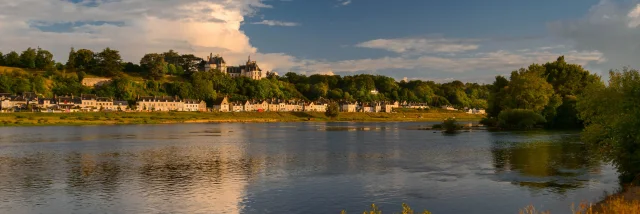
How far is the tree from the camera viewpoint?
11712cm

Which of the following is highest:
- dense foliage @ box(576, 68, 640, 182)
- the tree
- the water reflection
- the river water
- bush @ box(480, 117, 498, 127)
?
the tree

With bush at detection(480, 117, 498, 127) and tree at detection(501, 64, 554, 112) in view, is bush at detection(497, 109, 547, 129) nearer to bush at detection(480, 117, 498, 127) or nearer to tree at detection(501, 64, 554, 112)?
tree at detection(501, 64, 554, 112)

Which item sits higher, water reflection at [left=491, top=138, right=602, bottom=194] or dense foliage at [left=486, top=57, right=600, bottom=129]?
dense foliage at [left=486, top=57, right=600, bottom=129]

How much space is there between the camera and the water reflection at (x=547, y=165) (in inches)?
1476

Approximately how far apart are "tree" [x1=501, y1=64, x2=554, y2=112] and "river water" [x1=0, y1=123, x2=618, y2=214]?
56470 mm

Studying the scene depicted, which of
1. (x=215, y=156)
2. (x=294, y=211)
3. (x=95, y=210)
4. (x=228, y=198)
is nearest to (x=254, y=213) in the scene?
(x=294, y=211)

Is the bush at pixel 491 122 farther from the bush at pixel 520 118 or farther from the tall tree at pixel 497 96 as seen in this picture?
the bush at pixel 520 118

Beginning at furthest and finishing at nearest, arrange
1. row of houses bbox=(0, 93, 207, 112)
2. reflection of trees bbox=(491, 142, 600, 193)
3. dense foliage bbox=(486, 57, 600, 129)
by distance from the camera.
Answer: row of houses bbox=(0, 93, 207, 112) → dense foliage bbox=(486, 57, 600, 129) → reflection of trees bbox=(491, 142, 600, 193)

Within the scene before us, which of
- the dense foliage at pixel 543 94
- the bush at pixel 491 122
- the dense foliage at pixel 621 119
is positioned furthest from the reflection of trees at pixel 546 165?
the bush at pixel 491 122

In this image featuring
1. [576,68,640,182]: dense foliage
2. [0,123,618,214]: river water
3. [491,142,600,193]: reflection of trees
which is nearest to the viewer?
[0,123,618,214]: river water

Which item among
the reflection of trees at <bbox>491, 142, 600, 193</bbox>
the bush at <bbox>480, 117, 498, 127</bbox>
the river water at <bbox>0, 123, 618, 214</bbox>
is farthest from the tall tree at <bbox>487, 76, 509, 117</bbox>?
the river water at <bbox>0, 123, 618, 214</bbox>

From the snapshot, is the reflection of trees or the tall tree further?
the tall tree

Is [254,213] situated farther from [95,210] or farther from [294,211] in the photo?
[95,210]

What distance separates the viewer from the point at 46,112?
16650 centimetres
